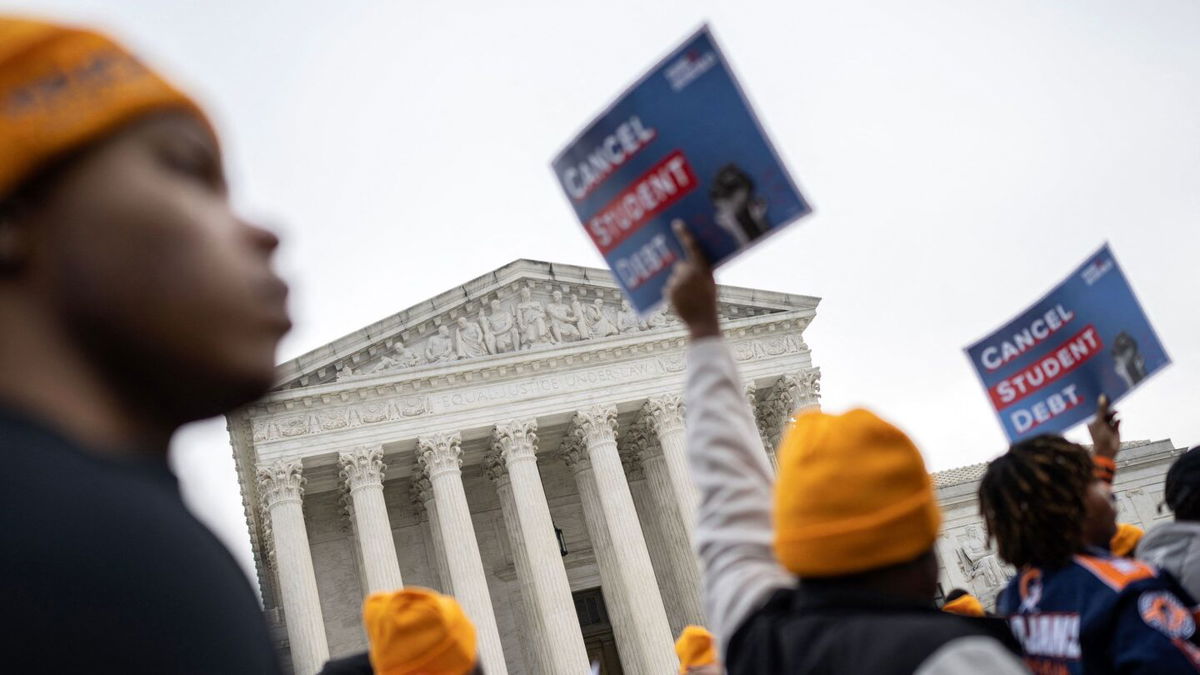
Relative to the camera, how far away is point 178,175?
3.34 feet

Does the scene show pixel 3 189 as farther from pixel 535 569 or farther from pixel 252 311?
pixel 535 569

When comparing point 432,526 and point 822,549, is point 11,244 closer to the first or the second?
point 822,549

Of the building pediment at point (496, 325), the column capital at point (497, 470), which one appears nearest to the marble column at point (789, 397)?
the building pediment at point (496, 325)

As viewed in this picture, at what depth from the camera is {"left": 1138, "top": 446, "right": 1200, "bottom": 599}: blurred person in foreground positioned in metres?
3.84

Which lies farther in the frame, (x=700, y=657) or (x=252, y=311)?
(x=700, y=657)

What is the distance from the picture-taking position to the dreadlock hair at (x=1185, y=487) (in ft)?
14.2

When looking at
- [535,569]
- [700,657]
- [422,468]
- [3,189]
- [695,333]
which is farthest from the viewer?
[422,468]

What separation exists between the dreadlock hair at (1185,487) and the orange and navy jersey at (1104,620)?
3.43 ft

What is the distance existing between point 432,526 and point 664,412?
25.9ft

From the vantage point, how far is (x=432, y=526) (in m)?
29.5

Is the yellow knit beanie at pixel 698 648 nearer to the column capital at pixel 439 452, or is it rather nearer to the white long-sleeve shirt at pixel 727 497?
the white long-sleeve shirt at pixel 727 497

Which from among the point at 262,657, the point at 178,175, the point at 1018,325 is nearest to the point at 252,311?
the point at 178,175

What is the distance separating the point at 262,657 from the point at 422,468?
2898 centimetres

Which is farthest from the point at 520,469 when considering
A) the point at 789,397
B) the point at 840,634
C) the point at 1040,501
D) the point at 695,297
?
the point at 840,634
